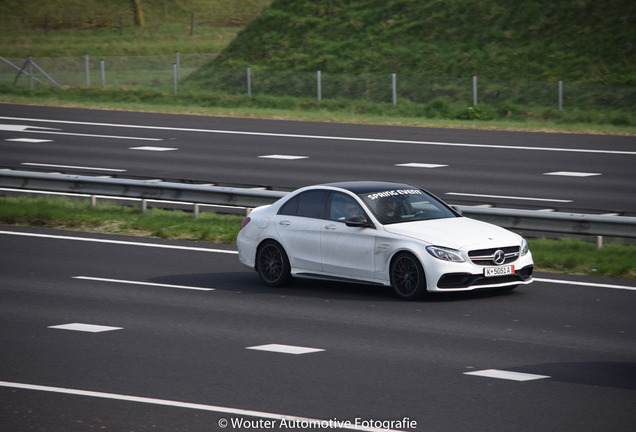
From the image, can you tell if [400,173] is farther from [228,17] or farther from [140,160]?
[228,17]

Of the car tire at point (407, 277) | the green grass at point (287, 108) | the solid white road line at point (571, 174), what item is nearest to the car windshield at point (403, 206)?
the car tire at point (407, 277)

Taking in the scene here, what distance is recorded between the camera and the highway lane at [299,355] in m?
8.68

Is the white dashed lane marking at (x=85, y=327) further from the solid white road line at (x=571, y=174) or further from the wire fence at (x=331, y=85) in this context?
the wire fence at (x=331, y=85)

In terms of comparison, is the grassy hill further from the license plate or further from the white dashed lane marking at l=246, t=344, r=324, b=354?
the white dashed lane marking at l=246, t=344, r=324, b=354

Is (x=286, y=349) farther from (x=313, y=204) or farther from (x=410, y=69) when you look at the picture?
(x=410, y=69)

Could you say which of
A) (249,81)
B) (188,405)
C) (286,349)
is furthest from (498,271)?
(249,81)

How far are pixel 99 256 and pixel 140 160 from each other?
11.6 m

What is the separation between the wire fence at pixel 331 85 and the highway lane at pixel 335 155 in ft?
17.5

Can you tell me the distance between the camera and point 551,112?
38.1 metres

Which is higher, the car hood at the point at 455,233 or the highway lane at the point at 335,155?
the highway lane at the point at 335,155

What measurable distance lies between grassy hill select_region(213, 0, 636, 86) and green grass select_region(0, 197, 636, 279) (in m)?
24.8

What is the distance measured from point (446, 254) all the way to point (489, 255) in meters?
0.57

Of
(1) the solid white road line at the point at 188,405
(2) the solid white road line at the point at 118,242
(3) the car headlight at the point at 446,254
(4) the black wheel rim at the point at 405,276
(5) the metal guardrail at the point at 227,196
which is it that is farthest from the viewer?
(2) the solid white road line at the point at 118,242

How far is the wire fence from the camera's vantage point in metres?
39.0
